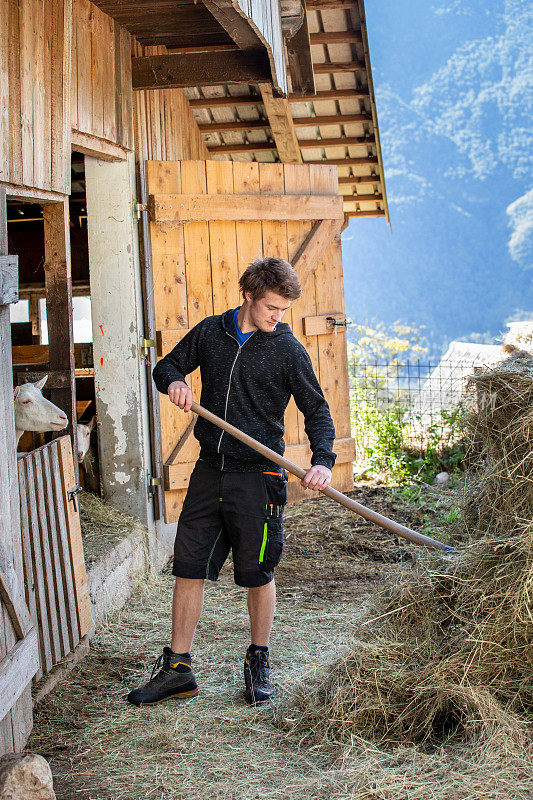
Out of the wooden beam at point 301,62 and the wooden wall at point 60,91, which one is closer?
the wooden wall at point 60,91

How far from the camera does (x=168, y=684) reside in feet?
11.6

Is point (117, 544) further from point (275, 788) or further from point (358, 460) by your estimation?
point (358, 460)

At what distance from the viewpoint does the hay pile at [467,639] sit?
3.01 meters

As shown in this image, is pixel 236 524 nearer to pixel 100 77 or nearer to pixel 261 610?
pixel 261 610

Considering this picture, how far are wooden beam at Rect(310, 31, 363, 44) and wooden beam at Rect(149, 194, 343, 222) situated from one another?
138 cm

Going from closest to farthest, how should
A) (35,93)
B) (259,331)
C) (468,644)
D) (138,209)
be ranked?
(468,644) < (259,331) < (35,93) < (138,209)

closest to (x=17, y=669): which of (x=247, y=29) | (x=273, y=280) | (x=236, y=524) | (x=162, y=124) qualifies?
(x=236, y=524)

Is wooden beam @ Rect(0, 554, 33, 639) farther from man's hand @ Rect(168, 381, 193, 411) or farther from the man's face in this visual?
the man's face

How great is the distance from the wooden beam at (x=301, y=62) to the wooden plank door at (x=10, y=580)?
3.69 metres

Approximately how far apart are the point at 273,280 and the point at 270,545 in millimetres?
1161

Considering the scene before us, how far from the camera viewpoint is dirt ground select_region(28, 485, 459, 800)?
113 inches

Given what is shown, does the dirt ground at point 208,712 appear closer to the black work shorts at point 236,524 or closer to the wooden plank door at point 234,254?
A: the black work shorts at point 236,524

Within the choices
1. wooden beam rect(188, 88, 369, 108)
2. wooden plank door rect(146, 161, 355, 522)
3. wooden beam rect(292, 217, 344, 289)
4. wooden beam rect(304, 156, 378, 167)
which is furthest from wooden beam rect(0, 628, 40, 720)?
wooden beam rect(304, 156, 378, 167)

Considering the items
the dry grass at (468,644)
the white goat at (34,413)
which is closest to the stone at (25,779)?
the dry grass at (468,644)
